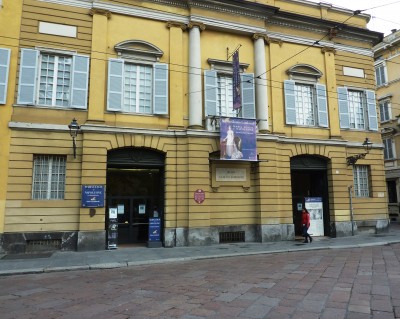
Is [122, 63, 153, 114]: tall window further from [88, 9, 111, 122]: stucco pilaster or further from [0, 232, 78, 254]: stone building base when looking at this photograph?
[0, 232, 78, 254]: stone building base

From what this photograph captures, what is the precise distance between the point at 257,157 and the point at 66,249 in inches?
354

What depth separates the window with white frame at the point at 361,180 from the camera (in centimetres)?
1883

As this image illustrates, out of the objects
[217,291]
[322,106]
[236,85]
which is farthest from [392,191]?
[217,291]

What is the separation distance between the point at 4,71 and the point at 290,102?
12.8 meters

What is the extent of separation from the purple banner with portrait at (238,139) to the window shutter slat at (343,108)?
589 cm

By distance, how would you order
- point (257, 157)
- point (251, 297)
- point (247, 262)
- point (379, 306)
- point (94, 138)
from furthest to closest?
point (257, 157)
point (94, 138)
point (247, 262)
point (251, 297)
point (379, 306)

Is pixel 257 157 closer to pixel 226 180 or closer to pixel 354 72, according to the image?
pixel 226 180

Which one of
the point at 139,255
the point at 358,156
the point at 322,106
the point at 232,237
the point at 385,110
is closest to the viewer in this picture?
the point at 139,255

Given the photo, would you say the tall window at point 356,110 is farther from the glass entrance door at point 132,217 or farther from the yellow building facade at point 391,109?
the glass entrance door at point 132,217

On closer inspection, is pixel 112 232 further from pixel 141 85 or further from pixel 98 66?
pixel 98 66

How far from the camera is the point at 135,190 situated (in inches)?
614

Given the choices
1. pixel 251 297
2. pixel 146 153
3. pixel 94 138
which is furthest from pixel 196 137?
pixel 251 297

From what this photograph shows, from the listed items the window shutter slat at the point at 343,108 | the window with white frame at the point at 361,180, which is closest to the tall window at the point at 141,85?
the window shutter slat at the point at 343,108

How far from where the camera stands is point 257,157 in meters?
15.8
